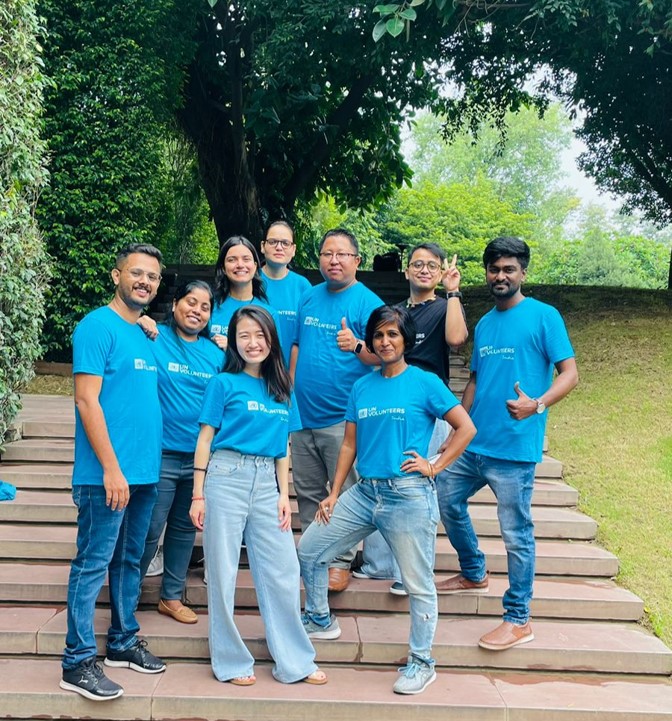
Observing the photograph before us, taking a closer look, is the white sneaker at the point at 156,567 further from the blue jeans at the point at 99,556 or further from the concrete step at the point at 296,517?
the concrete step at the point at 296,517

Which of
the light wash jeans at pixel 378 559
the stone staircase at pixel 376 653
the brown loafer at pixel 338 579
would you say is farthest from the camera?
the light wash jeans at pixel 378 559

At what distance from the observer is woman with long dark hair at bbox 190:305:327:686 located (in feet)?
11.6

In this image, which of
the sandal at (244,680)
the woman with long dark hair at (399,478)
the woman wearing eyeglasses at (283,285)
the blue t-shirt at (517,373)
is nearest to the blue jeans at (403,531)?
the woman with long dark hair at (399,478)

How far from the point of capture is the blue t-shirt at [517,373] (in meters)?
3.85

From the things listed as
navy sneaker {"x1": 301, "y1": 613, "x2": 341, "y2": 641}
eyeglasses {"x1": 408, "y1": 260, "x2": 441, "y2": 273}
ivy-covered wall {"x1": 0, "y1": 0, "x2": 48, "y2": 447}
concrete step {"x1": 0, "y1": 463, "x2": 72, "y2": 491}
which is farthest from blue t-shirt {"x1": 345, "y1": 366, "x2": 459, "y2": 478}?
ivy-covered wall {"x1": 0, "y1": 0, "x2": 48, "y2": 447}

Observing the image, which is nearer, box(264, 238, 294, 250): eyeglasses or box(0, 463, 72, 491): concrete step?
box(264, 238, 294, 250): eyeglasses

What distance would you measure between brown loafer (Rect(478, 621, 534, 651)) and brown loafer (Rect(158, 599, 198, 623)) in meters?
1.62

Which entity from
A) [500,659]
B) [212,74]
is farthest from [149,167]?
[500,659]

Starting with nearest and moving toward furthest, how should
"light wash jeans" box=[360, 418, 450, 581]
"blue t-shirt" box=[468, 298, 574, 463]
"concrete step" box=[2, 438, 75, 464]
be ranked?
"blue t-shirt" box=[468, 298, 574, 463], "light wash jeans" box=[360, 418, 450, 581], "concrete step" box=[2, 438, 75, 464]

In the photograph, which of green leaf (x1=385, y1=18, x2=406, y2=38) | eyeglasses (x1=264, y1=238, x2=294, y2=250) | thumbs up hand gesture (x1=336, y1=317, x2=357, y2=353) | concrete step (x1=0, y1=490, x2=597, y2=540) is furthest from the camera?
green leaf (x1=385, y1=18, x2=406, y2=38)

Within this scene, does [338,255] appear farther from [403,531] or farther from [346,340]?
[403,531]

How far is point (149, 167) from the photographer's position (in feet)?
34.9

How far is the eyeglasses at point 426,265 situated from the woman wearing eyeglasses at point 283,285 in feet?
2.52

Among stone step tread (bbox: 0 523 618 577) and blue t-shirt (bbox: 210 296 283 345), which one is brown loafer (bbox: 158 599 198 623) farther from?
blue t-shirt (bbox: 210 296 283 345)
